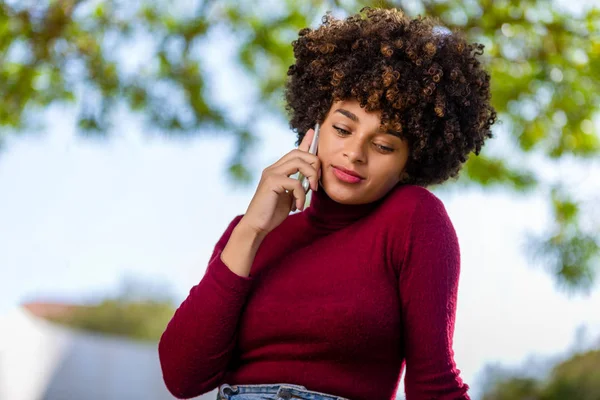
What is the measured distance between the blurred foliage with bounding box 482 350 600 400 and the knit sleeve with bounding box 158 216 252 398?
137 inches

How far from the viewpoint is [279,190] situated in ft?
4.28

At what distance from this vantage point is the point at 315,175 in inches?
50.6

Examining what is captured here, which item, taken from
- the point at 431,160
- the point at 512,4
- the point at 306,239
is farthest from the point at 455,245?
the point at 512,4

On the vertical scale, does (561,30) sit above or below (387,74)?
above

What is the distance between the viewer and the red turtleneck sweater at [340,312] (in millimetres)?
1186

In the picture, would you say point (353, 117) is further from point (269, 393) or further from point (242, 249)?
point (269, 393)

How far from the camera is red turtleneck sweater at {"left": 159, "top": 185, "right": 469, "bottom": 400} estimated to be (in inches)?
46.7

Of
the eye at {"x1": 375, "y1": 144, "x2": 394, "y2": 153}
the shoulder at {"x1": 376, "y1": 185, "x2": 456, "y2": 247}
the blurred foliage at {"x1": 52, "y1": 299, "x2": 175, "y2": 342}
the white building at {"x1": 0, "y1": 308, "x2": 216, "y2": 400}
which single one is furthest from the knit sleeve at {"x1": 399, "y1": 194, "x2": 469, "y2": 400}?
the blurred foliage at {"x1": 52, "y1": 299, "x2": 175, "y2": 342}

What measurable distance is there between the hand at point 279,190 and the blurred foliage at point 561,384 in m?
3.49

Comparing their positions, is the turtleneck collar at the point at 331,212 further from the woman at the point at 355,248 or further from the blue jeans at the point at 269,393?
the blue jeans at the point at 269,393

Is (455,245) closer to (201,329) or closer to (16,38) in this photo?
(201,329)

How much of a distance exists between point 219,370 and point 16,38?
2882mm

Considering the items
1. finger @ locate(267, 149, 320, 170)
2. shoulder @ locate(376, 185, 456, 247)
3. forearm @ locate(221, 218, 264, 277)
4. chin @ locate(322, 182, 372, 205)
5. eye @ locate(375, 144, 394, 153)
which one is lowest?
forearm @ locate(221, 218, 264, 277)

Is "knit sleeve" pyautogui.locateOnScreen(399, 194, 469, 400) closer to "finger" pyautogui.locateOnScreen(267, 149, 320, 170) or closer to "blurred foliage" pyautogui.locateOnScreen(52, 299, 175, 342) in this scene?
"finger" pyautogui.locateOnScreen(267, 149, 320, 170)
